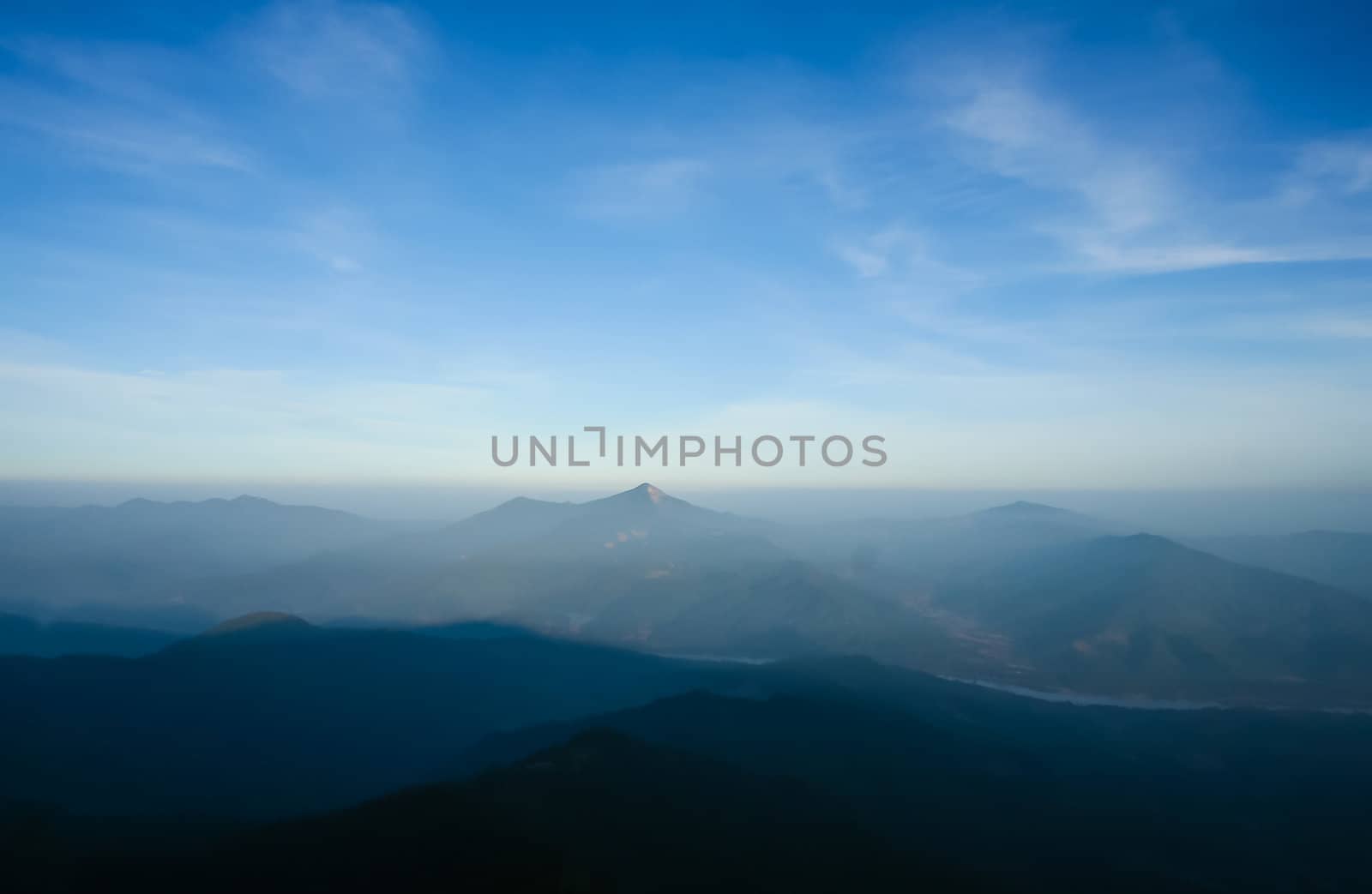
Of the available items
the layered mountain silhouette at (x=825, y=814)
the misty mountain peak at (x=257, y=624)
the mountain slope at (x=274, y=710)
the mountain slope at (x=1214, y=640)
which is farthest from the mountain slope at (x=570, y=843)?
the mountain slope at (x=1214, y=640)

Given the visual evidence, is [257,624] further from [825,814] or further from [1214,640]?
[1214,640]

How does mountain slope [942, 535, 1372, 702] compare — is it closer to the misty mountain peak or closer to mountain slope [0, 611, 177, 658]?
the misty mountain peak

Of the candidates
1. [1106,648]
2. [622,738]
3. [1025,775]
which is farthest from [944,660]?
[622,738]

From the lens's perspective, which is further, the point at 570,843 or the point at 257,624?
the point at 257,624

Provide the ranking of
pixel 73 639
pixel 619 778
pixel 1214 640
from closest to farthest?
pixel 619 778, pixel 1214 640, pixel 73 639

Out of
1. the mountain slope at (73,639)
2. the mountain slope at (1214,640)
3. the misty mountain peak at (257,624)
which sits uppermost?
the misty mountain peak at (257,624)

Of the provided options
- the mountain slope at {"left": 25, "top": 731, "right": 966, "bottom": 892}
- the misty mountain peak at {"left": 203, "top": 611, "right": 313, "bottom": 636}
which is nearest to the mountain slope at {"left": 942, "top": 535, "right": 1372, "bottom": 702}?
the mountain slope at {"left": 25, "top": 731, "right": 966, "bottom": 892}

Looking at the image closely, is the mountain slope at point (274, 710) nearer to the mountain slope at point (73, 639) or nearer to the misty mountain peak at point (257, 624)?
the misty mountain peak at point (257, 624)

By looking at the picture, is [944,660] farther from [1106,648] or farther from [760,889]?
[760,889]

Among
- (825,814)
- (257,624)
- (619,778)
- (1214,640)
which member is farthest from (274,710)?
(1214,640)

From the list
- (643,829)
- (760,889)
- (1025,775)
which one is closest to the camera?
(760,889)

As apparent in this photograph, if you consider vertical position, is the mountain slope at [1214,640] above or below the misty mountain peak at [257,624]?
below
